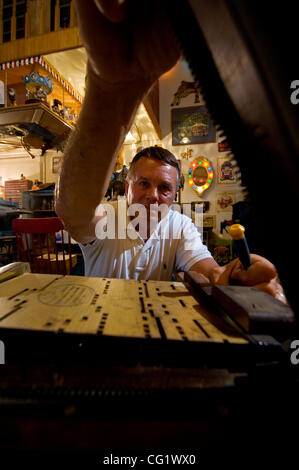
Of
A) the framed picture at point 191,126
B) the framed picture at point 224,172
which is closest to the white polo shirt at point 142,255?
the framed picture at point 224,172

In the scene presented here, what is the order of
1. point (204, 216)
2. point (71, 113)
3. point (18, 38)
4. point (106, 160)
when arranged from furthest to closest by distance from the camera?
point (204, 216), point (71, 113), point (18, 38), point (106, 160)

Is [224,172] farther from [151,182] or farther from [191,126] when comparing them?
[151,182]

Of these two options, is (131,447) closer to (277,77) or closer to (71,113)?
(277,77)

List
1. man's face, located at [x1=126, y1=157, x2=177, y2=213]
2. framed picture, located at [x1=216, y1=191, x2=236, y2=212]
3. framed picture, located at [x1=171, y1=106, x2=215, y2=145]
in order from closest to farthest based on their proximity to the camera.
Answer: man's face, located at [x1=126, y1=157, x2=177, y2=213] → framed picture, located at [x1=216, y1=191, x2=236, y2=212] → framed picture, located at [x1=171, y1=106, x2=215, y2=145]

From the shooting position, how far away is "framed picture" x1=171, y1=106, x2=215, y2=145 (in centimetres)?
497

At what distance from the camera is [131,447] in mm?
346

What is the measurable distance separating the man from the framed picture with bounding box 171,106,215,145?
4.72 m

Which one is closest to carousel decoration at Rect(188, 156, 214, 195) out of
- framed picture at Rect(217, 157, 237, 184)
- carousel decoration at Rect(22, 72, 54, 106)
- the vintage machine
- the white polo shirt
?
framed picture at Rect(217, 157, 237, 184)

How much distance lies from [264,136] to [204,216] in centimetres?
488

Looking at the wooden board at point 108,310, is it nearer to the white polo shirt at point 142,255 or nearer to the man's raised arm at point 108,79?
the man's raised arm at point 108,79

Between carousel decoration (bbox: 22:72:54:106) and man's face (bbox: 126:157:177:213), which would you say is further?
carousel decoration (bbox: 22:72:54:106)

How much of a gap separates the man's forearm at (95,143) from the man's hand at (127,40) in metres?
0.04

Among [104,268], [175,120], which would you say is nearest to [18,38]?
[175,120]

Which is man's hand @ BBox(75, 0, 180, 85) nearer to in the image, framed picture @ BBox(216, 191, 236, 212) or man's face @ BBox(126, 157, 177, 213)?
man's face @ BBox(126, 157, 177, 213)
